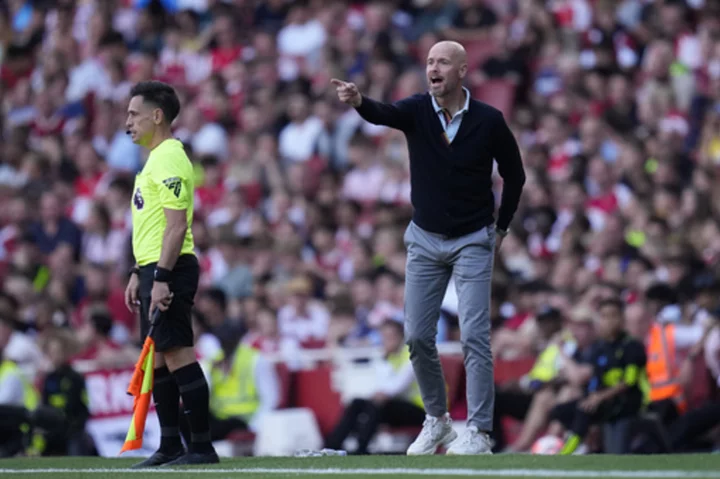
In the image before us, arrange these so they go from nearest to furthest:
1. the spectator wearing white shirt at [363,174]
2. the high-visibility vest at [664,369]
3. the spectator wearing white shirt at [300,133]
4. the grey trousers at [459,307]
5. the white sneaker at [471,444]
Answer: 1. the white sneaker at [471,444]
2. the grey trousers at [459,307]
3. the high-visibility vest at [664,369]
4. the spectator wearing white shirt at [363,174]
5. the spectator wearing white shirt at [300,133]

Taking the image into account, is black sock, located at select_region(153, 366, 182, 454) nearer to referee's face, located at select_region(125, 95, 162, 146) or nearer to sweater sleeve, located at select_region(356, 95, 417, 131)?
referee's face, located at select_region(125, 95, 162, 146)

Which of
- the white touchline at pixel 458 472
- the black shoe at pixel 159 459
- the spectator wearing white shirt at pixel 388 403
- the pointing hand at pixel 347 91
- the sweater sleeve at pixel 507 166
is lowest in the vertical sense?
→ the spectator wearing white shirt at pixel 388 403

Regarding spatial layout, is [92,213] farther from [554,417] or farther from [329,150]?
[554,417]

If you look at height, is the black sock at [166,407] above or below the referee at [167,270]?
below

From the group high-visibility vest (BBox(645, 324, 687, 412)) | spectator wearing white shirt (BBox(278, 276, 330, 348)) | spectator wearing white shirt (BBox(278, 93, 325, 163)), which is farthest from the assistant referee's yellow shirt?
spectator wearing white shirt (BBox(278, 93, 325, 163))

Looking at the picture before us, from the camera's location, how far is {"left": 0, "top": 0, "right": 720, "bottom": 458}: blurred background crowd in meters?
14.1

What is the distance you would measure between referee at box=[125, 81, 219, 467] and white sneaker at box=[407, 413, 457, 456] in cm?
117

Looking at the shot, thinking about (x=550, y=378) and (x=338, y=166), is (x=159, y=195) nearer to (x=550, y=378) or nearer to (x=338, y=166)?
(x=550, y=378)

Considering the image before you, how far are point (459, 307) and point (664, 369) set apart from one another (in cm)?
416

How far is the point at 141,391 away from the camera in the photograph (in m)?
8.18

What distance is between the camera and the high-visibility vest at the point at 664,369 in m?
11.9

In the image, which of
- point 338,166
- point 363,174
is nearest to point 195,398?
point 363,174

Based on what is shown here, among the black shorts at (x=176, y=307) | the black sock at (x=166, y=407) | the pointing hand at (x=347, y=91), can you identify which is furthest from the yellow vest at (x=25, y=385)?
the pointing hand at (x=347, y=91)

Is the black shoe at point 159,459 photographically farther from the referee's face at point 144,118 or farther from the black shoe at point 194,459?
the referee's face at point 144,118
